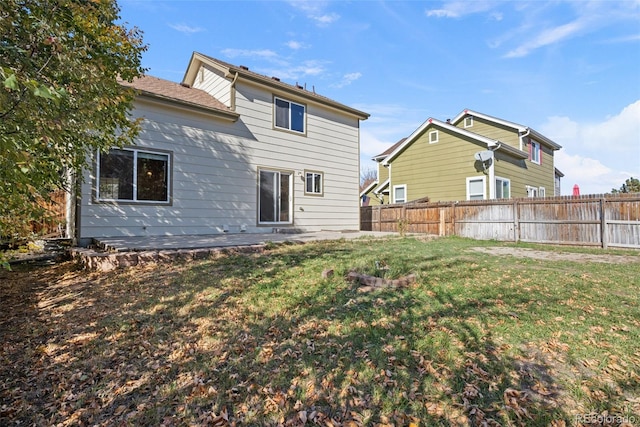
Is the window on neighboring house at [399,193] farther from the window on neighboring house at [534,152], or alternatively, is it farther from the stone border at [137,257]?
the stone border at [137,257]

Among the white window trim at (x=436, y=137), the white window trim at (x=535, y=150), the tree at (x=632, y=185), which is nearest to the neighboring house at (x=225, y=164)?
the white window trim at (x=436, y=137)

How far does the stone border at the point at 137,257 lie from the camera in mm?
5453

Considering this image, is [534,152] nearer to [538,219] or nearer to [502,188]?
[502,188]

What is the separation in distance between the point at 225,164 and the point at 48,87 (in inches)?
288

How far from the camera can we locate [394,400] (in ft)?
7.20

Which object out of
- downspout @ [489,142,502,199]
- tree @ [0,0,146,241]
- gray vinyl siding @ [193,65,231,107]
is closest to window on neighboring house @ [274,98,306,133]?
gray vinyl siding @ [193,65,231,107]

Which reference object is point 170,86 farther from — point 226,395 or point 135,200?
point 226,395

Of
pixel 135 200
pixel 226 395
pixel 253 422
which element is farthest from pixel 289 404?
pixel 135 200

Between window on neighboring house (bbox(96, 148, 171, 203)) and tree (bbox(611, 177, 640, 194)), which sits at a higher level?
tree (bbox(611, 177, 640, 194))

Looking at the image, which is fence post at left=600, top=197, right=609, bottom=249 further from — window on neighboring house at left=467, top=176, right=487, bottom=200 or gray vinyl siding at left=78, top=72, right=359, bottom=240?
gray vinyl siding at left=78, top=72, right=359, bottom=240

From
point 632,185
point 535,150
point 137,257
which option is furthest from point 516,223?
point 632,185

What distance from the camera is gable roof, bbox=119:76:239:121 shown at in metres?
8.52

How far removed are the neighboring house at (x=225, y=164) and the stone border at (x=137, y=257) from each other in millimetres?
1992

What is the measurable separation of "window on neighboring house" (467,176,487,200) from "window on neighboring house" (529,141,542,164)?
5.28m
